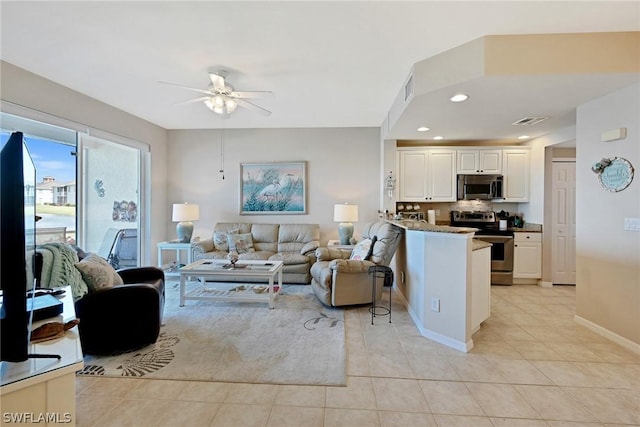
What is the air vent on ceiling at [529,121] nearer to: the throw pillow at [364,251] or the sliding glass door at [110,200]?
the throw pillow at [364,251]

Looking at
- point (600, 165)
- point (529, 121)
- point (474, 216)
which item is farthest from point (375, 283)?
point (529, 121)

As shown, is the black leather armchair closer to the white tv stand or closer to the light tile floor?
the light tile floor

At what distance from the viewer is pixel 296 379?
210 cm

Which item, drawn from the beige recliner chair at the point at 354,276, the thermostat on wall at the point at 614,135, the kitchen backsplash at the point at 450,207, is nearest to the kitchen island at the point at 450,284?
the beige recliner chair at the point at 354,276

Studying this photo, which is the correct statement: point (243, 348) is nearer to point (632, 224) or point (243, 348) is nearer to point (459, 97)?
point (459, 97)

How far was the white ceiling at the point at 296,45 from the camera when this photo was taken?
206 centimetres

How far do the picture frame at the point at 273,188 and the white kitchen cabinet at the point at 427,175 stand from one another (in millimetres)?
1828

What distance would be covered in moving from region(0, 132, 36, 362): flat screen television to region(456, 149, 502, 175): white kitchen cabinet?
17.1 ft

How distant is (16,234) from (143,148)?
459 cm

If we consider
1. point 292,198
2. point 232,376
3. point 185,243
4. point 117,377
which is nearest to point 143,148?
point 185,243

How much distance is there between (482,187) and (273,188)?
12.1 ft

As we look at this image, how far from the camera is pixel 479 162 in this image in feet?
15.9

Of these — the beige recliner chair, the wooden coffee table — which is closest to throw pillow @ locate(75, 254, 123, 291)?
the wooden coffee table

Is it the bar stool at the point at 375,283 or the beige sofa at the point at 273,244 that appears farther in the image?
the beige sofa at the point at 273,244
